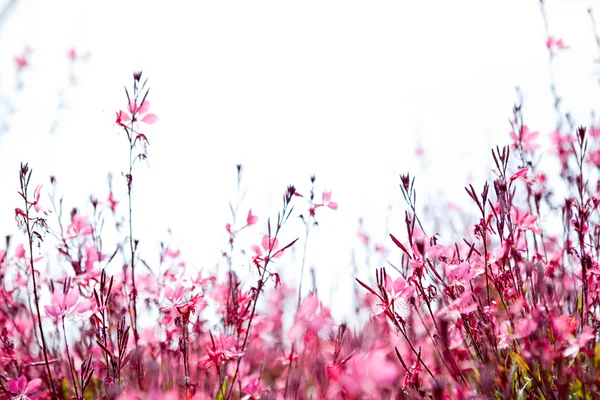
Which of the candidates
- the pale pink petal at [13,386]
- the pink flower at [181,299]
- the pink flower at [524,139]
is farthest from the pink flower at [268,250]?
the pink flower at [524,139]

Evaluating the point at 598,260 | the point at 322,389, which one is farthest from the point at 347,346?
the point at 598,260

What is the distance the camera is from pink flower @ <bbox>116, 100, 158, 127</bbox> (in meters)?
1.90

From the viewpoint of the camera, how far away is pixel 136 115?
1.91 metres

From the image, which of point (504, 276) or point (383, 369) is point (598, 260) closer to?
point (504, 276)

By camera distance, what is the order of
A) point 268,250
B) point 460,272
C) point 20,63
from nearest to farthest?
1. point 460,272
2. point 268,250
3. point 20,63

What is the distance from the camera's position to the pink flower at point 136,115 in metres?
1.90

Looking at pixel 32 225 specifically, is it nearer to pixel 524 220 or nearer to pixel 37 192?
pixel 37 192

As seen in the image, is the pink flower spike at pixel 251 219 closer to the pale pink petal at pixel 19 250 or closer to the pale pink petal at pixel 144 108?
the pale pink petal at pixel 144 108

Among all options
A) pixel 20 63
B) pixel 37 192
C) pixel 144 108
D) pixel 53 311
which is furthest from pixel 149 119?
pixel 20 63

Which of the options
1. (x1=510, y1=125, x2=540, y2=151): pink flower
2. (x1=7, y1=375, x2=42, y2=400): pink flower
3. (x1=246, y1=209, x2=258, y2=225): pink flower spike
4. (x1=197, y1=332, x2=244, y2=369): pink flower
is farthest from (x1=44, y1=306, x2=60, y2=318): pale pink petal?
(x1=510, y1=125, x2=540, y2=151): pink flower

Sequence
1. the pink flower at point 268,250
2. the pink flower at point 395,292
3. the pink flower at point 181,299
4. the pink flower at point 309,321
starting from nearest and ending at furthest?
the pink flower at point 395,292, the pink flower at point 181,299, the pink flower at point 268,250, the pink flower at point 309,321

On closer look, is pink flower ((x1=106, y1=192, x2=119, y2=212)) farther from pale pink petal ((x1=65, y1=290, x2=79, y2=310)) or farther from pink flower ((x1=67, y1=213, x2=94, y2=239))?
pale pink petal ((x1=65, y1=290, x2=79, y2=310))

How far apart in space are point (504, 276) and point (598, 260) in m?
0.55

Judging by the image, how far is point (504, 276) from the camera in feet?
5.75
